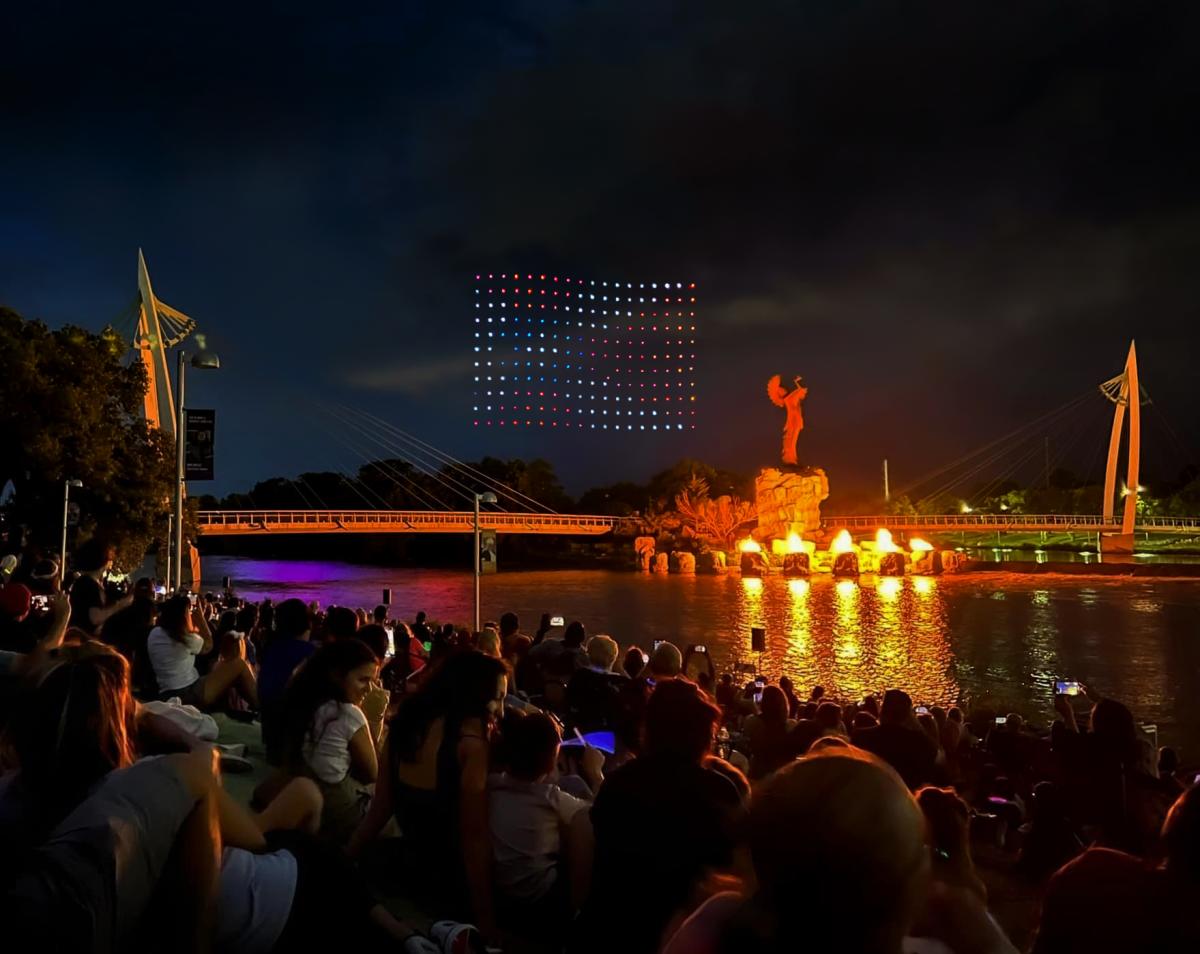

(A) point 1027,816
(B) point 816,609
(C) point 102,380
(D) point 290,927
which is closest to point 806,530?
(B) point 816,609

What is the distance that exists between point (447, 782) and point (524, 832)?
37cm

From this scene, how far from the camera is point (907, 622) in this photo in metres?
35.9

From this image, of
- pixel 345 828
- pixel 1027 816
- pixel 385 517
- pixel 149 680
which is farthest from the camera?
pixel 385 517

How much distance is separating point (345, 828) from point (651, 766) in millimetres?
2261

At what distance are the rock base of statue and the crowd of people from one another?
67400mm

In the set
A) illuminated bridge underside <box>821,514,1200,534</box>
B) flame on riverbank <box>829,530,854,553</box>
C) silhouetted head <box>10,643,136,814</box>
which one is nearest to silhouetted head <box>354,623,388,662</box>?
silhouetted head <box>10,643,136,814</box>

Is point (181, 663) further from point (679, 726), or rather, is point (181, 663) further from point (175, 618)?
point (679, 726)

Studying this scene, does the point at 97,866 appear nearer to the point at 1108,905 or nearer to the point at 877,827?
the point at 877,827

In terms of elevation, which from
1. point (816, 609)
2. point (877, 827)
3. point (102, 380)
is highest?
point (102, 380)

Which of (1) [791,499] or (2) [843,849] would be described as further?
(1) [791,499]

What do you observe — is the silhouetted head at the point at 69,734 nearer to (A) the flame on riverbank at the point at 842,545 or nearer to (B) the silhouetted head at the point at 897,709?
(B) the silhouetted head at the point at 897,709

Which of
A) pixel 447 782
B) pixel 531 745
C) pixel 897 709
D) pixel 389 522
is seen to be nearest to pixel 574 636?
pixel 897 709

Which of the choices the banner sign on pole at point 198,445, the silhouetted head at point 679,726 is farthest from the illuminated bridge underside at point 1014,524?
the silhouetted head at point 679,726

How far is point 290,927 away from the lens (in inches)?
105
